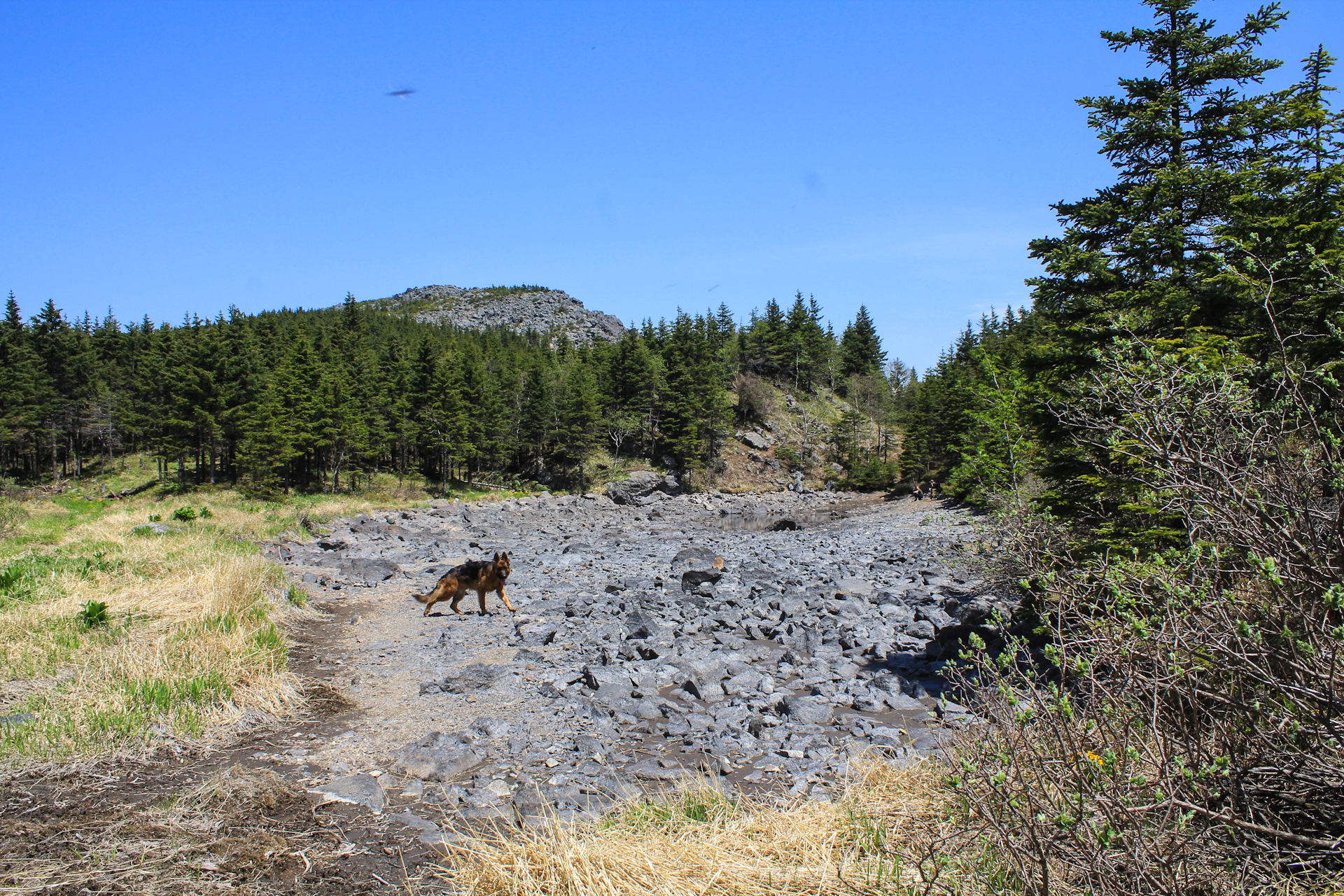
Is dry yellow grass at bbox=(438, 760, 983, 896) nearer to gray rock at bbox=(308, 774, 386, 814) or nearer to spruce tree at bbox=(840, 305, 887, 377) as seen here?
gray rock at bbox=(308, 774, 386, 814)

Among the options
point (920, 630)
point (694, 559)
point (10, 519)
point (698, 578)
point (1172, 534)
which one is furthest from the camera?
point (694, 559)

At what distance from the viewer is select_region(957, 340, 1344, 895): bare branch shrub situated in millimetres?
2666

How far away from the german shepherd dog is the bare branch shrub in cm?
1109

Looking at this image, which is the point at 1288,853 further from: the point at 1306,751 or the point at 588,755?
the point at 588,755

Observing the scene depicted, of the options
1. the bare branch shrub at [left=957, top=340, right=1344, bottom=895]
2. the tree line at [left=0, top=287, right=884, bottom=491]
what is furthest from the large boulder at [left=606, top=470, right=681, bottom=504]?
the bare branch shrub at [left=957, top=340, right=1344, bottom=895]

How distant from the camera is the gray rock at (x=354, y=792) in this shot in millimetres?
5492

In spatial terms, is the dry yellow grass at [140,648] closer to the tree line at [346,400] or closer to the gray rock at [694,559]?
the gray rock at [694,559]

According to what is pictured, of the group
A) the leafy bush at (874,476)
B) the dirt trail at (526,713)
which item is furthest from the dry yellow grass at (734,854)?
the leafy bush at (874,476)

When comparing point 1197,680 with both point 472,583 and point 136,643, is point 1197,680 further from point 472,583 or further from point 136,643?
point 472,583

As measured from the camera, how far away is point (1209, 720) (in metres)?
3.57

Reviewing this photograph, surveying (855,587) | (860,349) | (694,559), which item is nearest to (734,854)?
(855,587)

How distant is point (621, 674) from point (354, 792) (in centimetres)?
451

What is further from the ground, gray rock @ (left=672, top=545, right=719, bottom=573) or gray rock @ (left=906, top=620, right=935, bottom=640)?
gray rock @ (left=906, top=620, right=935, bottom=640)

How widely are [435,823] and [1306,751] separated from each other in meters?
5.33
